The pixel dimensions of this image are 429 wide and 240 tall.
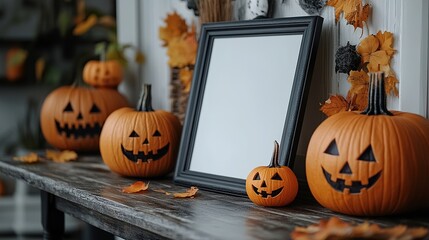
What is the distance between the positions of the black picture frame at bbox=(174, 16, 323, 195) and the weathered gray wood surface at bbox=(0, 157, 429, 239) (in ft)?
0.13

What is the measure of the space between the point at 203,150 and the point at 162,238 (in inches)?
15.7

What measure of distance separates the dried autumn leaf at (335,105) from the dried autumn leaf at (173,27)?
0.66 m

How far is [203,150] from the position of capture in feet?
5.72

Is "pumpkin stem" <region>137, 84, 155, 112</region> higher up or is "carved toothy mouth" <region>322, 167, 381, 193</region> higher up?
"pumpkin stem" <region>137, 84, 155, 112</region>

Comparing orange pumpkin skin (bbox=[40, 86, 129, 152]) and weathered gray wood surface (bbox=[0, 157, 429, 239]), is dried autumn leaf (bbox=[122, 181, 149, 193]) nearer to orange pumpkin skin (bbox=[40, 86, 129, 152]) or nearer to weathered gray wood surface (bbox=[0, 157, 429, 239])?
weathered gray wood surface (bbox=[0, 157, 429, 239])

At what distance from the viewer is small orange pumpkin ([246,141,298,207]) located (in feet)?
4.65

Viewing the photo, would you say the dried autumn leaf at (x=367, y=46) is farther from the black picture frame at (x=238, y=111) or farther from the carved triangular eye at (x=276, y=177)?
the carved triangular eye at (x=276, y=177)

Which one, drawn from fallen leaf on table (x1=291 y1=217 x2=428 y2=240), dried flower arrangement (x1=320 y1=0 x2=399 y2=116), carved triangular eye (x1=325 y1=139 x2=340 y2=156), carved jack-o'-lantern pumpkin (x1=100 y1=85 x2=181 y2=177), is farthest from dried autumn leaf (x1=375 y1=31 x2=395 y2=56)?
carved jack-o'-lantern pumpkin (x1=100 y1=85 x2=181 y2=177)

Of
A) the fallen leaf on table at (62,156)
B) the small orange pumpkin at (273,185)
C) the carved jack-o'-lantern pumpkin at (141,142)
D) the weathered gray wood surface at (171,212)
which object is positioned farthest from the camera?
the fallen leaf on table at (62,156)

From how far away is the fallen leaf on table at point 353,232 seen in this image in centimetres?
110

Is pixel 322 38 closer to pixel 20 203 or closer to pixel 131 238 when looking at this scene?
pixel 131 238

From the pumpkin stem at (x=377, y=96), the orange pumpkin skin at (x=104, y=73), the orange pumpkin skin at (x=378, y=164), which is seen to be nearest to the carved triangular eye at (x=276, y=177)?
the orange pumpkin skin at (x=378, y=164)

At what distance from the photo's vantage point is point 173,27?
212cm

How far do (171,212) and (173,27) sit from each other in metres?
0.88
